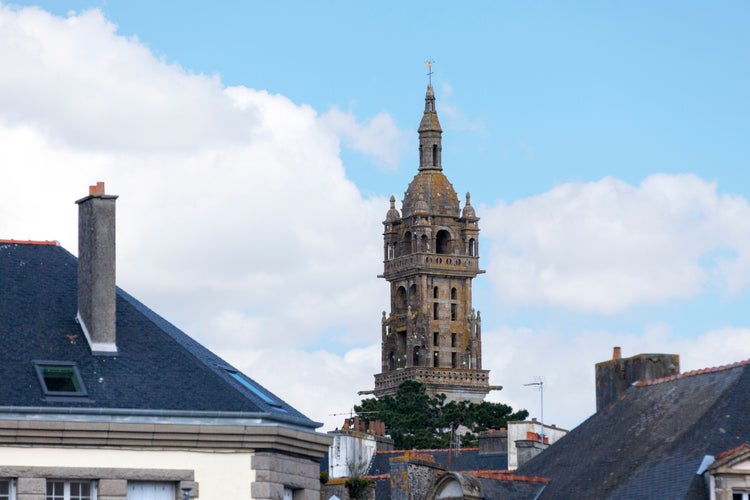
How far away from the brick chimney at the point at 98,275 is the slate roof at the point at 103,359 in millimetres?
203

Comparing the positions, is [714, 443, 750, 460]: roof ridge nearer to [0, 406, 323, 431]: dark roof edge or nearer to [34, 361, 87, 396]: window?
[0, 406, 323, 431]: dark roof edge

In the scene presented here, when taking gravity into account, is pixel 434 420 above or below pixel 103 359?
above

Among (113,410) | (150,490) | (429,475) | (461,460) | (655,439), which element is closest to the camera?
(113,410)

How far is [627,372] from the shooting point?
46562 mm

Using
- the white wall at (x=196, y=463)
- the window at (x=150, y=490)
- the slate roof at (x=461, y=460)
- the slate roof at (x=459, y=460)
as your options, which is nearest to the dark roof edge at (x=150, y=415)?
the white wall at (x=196, y=463)

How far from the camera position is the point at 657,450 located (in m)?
41.4

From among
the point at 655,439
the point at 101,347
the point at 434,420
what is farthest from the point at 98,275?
the point at 434,420

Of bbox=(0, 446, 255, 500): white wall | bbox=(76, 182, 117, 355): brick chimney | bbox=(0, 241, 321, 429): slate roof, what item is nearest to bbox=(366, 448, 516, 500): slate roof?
bbox=(0, 241, 321, 429): slate roof

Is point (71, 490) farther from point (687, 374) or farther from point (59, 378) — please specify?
point (687, 374)

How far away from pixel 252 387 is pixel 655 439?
8290 mm

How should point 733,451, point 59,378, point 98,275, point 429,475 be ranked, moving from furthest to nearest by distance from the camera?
point 429,475 < point 733,451 < point 98,275 < point 59,378

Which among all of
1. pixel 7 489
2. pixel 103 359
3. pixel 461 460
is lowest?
pixel 7 489

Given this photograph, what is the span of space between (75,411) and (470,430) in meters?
152

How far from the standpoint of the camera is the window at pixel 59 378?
34088 millimetres
